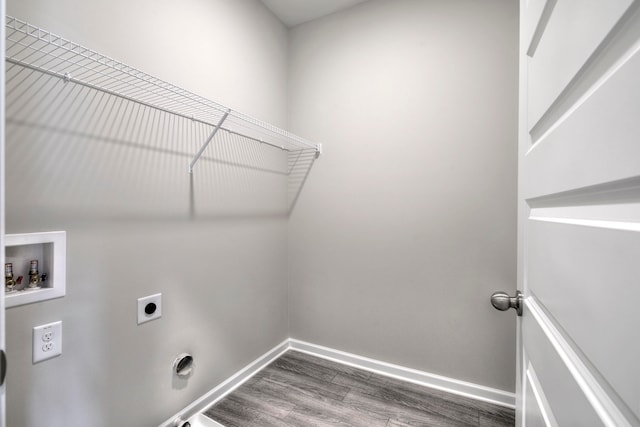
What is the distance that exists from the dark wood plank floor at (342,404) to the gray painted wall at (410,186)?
0.16 meters

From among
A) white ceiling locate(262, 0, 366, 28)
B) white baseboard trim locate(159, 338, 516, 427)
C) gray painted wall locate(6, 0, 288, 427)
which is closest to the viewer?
gray painted wall locate(6, 0, 288, 427)

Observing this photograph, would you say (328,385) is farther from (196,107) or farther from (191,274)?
(196,107)

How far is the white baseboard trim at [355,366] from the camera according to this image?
58.3 inches

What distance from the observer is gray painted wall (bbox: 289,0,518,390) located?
151 centimetres

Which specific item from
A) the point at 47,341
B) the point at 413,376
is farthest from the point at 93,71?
the point at 413,376

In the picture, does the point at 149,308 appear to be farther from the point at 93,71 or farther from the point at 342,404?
the point at 342,404

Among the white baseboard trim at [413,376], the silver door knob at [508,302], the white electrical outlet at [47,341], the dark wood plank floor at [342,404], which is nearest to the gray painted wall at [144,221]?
the white electrical outlet at [47,341]

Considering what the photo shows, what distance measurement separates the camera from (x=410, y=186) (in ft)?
Answer: 5.62

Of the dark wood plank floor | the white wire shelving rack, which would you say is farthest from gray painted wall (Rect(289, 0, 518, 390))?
the white wire shelving rack

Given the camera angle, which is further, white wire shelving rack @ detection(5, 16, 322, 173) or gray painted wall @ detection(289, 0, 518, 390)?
gray painted wall @ detection(289, 0, 518, 390)

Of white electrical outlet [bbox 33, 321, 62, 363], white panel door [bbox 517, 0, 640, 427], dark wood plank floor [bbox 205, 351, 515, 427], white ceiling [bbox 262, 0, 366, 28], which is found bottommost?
dark wood plank floor [bbox 205, 351, 515, 427]

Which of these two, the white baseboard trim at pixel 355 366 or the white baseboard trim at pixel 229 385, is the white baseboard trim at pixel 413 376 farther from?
the white baseboard trim at pixel 229 385

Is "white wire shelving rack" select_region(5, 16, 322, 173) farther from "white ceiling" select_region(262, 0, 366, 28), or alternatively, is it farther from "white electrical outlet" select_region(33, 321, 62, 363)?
"white ceiling" select_region(262, 0, 366, 28)

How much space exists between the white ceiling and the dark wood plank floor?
2.43 metres
